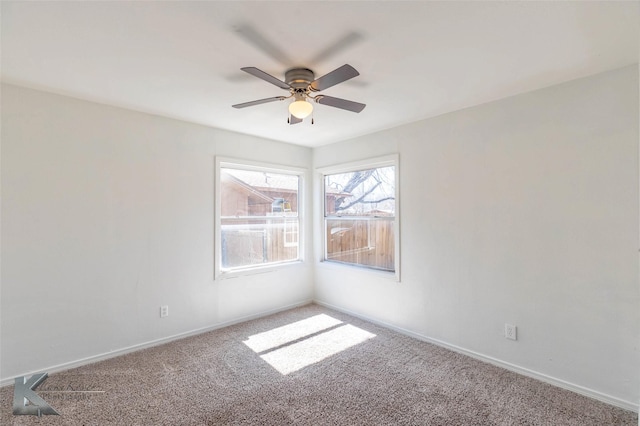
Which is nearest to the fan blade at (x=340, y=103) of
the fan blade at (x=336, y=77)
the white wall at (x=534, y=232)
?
the fan blade at (x=336, y=77)

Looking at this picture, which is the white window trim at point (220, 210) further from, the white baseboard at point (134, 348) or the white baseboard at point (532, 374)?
the white baseboard at point (532, 374)

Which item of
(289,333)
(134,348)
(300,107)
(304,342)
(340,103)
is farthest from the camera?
(289,333)

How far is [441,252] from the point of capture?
121 inches

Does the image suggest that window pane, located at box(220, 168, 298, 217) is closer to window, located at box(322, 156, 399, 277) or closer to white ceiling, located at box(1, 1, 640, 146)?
window, located at box(322, 156, 399, 277)

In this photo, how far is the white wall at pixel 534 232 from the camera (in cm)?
209

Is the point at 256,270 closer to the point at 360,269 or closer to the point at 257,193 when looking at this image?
the point at 257,193

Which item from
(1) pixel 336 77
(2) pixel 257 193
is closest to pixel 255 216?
(2) pixel 257 193

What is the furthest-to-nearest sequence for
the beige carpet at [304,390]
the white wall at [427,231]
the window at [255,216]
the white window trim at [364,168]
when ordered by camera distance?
the window at [255,216]
the white window trim at [364,168]
the white wall at [427,231]
the beige carpet at [304,390]

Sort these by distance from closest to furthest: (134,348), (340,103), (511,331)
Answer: (340,103), (511,331), (134,348)

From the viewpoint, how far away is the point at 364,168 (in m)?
3.87

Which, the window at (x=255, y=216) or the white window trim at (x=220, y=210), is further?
the window at (x=255, y=216)

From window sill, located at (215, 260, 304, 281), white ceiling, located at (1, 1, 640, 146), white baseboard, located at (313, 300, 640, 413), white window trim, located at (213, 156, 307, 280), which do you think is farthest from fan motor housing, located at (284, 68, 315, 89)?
white baseboard, located at (313, 300, 640, 413)

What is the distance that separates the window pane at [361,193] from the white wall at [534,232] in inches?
11.0

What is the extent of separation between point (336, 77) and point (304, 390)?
2290 mm
